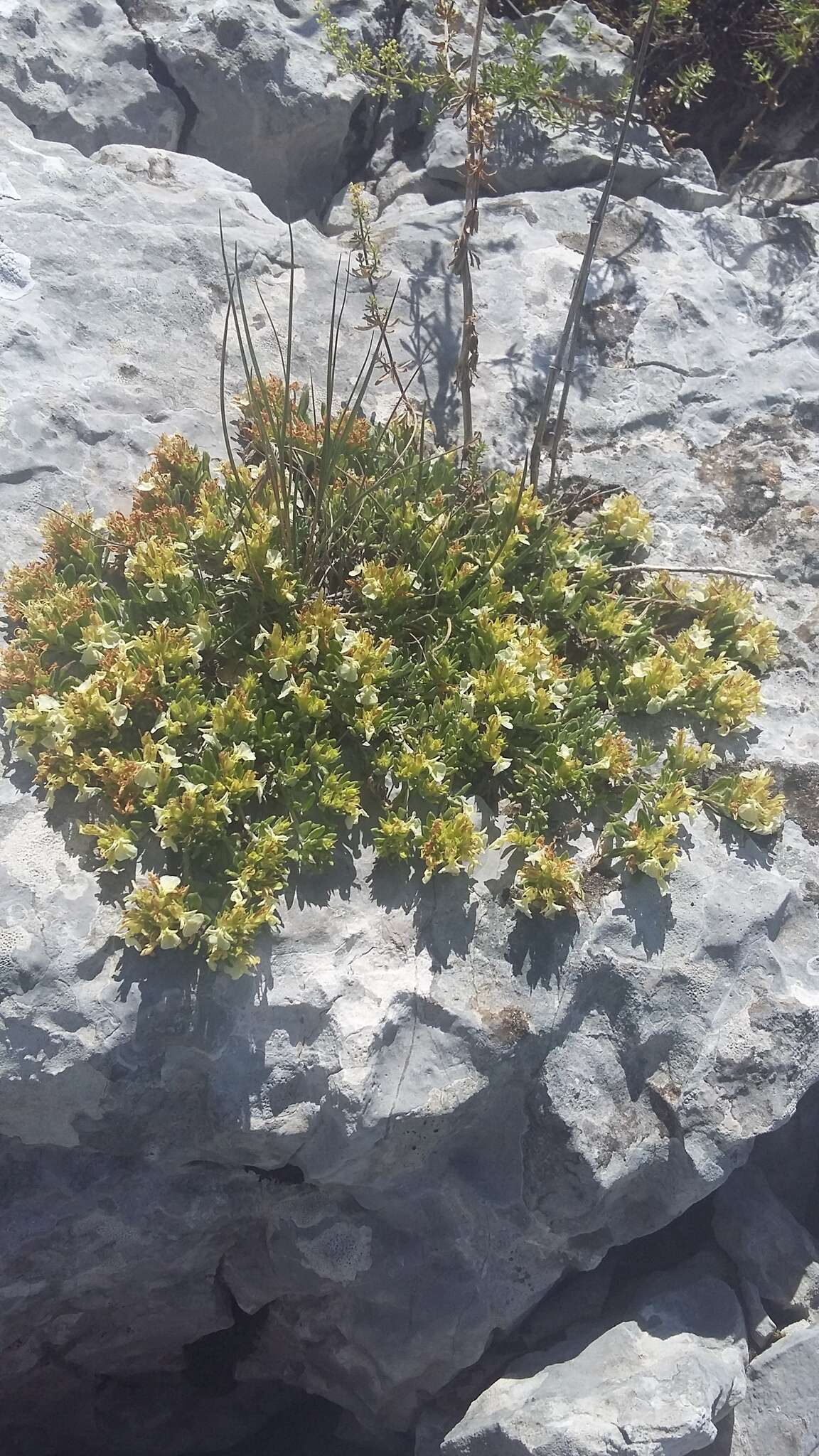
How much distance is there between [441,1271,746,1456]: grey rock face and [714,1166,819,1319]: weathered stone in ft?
0.71

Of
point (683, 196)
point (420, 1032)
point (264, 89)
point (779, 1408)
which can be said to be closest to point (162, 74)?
point (264, 89)

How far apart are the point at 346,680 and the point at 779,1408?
3297mm

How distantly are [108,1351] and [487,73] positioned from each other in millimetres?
6801

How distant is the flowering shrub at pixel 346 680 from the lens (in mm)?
3617

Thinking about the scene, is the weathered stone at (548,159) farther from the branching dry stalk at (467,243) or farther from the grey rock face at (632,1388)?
the grey rock face at (632,1388)

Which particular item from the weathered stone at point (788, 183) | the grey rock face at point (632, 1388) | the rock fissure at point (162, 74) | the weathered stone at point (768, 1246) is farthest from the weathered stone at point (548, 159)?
the grey rock face at point (632, 1388)

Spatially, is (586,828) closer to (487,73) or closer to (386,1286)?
(386,1286)

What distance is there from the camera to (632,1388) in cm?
365

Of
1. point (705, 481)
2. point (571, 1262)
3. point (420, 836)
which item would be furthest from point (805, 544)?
point (571, 1262)

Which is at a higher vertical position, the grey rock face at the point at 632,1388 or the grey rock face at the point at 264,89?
the grey rock face at the point at 264,89

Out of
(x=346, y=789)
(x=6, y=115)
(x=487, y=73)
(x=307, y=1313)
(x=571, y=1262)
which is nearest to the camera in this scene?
(x=346, y=789)

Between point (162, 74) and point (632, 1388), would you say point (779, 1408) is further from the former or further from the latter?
point (162, 74)

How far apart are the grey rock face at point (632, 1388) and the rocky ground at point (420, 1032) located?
1 centimetres

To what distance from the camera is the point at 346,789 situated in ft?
12.1
